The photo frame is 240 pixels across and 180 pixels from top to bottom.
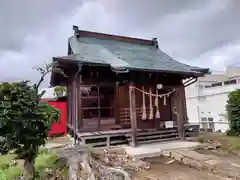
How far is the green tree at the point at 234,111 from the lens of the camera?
344 inches

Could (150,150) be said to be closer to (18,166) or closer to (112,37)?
(18,166)

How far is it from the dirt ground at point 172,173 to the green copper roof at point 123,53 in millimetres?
3439

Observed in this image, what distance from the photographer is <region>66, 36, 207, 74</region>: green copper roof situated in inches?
307

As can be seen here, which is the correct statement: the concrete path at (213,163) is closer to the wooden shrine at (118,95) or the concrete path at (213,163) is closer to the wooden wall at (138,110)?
the wooden shrine at (118,95)

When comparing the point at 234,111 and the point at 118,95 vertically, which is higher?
the point at 118,95

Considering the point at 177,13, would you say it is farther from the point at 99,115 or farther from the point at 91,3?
the point at 99,115

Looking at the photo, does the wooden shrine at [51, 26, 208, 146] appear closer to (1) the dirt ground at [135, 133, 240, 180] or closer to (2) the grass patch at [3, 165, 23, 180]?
(1) the dirt ground at [135, 133, 240, 180]

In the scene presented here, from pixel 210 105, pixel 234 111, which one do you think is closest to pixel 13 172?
pixel 234 111

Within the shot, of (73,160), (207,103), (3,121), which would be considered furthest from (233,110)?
(3,121)

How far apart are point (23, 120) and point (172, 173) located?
332cm

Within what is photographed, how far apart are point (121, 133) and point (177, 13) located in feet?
23.3

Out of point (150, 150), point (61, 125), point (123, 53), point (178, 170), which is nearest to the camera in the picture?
point (178, 170)

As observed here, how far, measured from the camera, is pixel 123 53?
9602 millimetres

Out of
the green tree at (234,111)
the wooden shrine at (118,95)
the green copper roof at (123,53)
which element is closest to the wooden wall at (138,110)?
the wooden shrine at (118,95)
